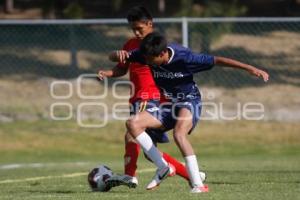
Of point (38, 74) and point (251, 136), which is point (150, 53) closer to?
point (251, 136)

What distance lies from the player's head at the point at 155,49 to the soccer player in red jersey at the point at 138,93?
723mm

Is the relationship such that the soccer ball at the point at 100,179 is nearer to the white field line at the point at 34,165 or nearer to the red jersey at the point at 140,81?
the red jersey at the point at 140,81

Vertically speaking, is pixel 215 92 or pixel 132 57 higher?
pixel 132 57

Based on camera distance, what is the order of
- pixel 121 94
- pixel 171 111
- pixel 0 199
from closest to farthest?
1. pixel 0 199
2. pixel 171 111
3. pixel 121 94

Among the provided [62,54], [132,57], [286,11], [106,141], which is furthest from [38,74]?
[132,57]

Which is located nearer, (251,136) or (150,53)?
(150,53)

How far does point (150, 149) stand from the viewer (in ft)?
31.0

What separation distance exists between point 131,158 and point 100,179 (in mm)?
429

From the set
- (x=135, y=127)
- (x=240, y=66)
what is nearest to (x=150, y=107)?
(x=135, y=127)

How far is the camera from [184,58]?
9258mm

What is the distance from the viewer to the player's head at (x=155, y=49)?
29.6 feet

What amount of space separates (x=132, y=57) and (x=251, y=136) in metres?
9.15
